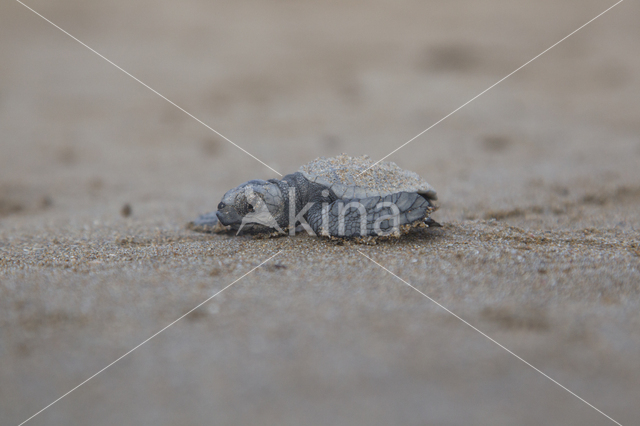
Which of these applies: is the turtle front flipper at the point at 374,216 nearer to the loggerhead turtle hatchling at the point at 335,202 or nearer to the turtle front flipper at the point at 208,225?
the loggerhead turtle hatchling at the point at 335,202

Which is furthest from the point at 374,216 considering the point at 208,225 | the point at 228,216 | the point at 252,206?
the point at 208,225

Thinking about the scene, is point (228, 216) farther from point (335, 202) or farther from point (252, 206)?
point (335, 202)

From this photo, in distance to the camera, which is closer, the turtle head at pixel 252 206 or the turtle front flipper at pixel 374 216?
the turtle front flipper at pixel 374 216

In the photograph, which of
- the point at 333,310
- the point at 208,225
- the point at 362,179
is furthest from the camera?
the point at 208,225

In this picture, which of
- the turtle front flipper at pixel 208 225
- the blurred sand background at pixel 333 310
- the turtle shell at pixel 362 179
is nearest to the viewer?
the blurred sand background at pixel 333 310

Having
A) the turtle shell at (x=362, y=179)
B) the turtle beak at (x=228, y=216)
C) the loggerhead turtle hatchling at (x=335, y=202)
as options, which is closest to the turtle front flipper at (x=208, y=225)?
the loggerhead turtle hatchling at (x=335, y=202)

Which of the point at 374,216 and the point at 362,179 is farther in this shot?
the point at 362,179

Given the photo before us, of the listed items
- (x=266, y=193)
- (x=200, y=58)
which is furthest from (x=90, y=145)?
(x=266, y=193)
